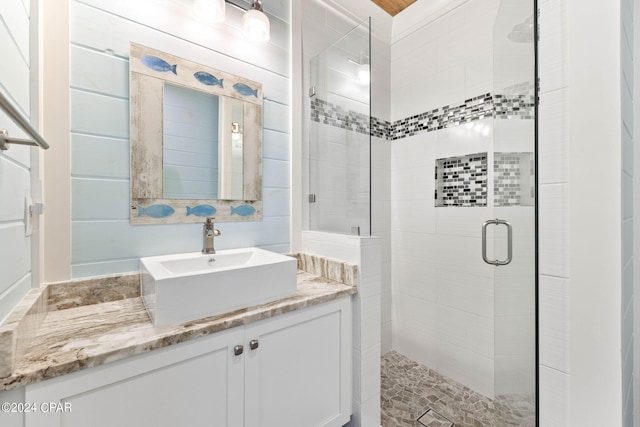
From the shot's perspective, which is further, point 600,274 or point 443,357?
point 443,357

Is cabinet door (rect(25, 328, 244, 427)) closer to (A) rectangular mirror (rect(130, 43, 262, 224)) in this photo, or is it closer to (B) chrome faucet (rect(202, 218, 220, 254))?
(B) chrome faucet (rect(202, 218, 220, 254))

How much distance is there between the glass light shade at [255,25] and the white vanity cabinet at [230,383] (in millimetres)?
1469

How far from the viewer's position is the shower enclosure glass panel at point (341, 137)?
156 cm

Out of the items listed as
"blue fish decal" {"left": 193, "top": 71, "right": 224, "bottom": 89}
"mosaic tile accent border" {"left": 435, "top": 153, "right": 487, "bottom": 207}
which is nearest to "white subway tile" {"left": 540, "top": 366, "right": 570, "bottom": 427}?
"mosaic tile accent border" {"left": 435, "top": 153, "right": 487, "bottom": 207}

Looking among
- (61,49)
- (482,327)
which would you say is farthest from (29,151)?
(482,327)

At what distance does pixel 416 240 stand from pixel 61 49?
226 cm

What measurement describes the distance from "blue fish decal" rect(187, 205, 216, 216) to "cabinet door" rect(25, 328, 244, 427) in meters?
0.67

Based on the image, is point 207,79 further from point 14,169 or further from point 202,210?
point 14,169

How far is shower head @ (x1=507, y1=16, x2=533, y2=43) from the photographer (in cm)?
85

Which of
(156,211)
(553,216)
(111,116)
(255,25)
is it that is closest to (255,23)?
(255,25)

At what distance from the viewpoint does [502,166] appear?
118cm

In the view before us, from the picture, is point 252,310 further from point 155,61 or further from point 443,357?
point 443,357

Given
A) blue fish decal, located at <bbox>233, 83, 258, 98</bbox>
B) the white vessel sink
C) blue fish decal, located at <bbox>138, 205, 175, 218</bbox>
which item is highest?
blue fish decal, located at <bbox>233, 83, 258, 98</bbox>

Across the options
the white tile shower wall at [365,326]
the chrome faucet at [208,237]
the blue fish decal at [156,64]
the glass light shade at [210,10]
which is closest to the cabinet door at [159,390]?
the chrome faucet at [208,237]
